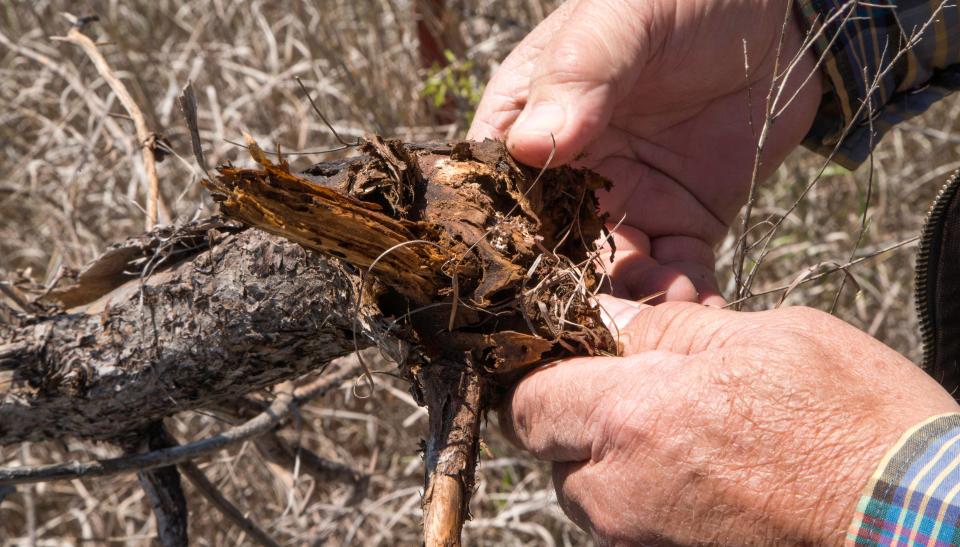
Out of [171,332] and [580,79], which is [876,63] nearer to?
[580,79]

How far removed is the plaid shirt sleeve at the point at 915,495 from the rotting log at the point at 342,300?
475 millimetres

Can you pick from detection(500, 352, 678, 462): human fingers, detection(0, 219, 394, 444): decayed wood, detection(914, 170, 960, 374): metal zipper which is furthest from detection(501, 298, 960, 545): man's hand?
detection(914, 170, 960, 374): metal zipper

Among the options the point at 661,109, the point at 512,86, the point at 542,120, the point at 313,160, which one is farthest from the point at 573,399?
the point at 313,160

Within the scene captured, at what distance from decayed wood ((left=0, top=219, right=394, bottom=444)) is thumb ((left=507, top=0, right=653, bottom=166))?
1.61ft

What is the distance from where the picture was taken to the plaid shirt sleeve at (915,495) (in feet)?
3.00

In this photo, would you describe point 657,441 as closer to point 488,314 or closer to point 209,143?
point 488,314

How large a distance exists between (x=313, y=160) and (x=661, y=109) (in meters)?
1.73

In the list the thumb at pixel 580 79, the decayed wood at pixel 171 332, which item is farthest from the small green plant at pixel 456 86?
the decayed wood at pixel 171 332

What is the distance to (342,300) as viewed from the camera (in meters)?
1.23

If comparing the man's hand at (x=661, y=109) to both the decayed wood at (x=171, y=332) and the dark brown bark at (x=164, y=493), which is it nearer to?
the decayed wood at (x=171, y=332)

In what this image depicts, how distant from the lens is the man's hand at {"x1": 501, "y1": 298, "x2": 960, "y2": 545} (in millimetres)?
966

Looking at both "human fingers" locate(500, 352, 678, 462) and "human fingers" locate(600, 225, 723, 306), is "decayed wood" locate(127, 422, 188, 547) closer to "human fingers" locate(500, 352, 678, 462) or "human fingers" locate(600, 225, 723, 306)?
"human fingers" locate(500, 352, 678, 462)

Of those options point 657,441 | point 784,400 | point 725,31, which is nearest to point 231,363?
point 657,441

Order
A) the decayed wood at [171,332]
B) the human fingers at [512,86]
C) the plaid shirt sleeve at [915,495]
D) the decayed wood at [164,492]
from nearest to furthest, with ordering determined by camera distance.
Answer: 1. the plaid shirt sleeve at [915,495]
2. the decayed wood at [171,332]
3. the decayed wood at [164,492]
4. the human fingers at [512,86]
